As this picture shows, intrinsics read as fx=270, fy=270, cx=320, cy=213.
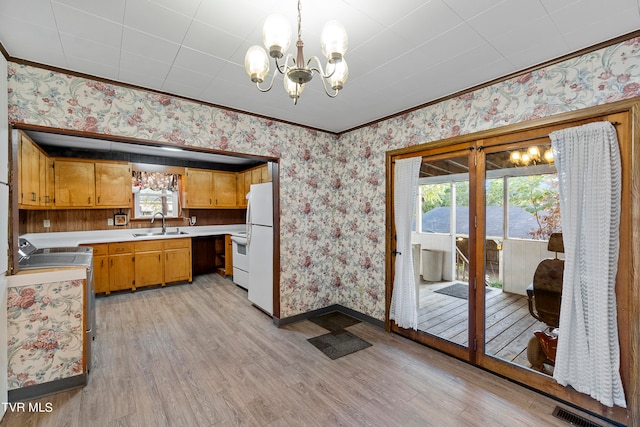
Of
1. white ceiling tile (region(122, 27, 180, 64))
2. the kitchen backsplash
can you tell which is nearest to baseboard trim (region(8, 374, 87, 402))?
white ceiling tile (region(122, 27, 180, 64))

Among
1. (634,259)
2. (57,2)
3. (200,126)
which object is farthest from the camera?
A: (200,126)

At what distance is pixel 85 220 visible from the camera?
4.73 meters

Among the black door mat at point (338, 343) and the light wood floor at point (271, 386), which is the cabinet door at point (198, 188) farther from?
the black door mat at point (338, 343)

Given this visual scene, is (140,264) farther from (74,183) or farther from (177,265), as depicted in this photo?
(74,183)

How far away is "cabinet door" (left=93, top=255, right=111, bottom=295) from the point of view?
4.32 metres

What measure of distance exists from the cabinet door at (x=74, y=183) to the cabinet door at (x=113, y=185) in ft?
0.31

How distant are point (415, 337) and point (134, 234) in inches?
202

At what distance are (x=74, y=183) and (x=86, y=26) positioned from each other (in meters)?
3.91

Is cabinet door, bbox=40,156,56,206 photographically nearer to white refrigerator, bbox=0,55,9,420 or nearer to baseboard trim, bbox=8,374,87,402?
white refrigerator, bbox=0,55,9,420

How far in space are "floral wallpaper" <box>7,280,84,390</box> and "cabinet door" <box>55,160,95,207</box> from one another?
3.07 meters

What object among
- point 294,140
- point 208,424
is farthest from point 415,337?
point 294,140

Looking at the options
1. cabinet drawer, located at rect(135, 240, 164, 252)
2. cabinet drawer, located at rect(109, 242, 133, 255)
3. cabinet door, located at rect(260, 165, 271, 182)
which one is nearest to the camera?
cabinet drawer, located at rect(109, 242, 133, 255)

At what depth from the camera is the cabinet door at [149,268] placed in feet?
15.2

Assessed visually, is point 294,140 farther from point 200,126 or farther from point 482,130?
point 482,130
